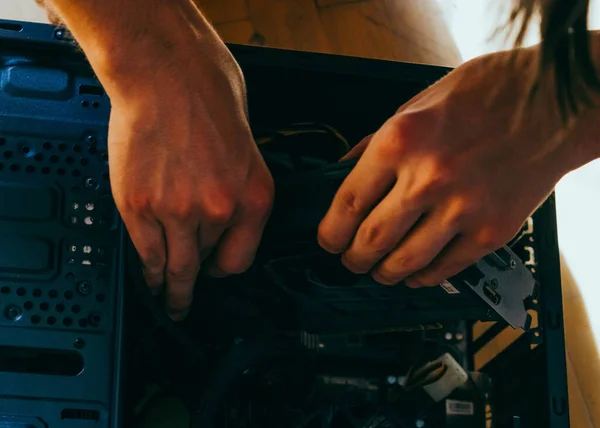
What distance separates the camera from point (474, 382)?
710 millimetres

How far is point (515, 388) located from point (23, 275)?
511mm

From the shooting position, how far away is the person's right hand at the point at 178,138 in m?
0.48

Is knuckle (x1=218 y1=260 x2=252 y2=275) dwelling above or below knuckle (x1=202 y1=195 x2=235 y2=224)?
below

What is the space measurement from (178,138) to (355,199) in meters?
0.14

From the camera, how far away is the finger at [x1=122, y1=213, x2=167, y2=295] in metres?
0.51

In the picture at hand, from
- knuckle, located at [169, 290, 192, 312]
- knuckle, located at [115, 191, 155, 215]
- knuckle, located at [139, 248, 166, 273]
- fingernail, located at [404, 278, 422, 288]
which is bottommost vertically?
knuckle, located at [169, 290, 192, 312]

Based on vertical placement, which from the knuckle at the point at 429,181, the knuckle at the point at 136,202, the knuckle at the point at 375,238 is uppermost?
the knuckle at the point at 429,181

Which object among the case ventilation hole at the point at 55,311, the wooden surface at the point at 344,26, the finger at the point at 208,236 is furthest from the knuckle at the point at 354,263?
the wooden surface at the point at 344,26

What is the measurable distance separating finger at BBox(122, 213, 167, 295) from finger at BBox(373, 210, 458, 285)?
18 cm

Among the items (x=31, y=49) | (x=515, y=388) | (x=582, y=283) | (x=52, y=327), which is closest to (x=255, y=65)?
(x=31, y=49)

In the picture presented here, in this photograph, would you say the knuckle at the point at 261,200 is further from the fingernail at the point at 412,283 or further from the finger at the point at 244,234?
the fingernail at the point at 412,283

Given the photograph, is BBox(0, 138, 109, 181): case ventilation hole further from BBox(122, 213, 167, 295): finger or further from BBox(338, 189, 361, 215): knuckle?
BBox(338, 189, 361, 215): knuckle

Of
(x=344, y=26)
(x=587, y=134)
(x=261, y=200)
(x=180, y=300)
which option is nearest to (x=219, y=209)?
(x=261, y=200)

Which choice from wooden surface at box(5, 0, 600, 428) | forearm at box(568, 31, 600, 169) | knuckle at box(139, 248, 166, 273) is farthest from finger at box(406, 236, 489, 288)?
wooden surface at box(5, 0, 600, 428)
